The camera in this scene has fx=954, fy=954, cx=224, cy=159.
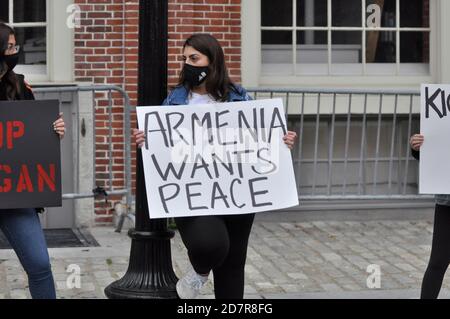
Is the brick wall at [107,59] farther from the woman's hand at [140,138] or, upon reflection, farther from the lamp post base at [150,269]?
the woman's hand at [140,138]

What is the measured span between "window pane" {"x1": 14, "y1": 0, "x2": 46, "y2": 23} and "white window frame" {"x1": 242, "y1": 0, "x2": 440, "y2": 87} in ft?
6.40

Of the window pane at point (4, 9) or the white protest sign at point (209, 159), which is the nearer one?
the white protest sign at point (209, 159)

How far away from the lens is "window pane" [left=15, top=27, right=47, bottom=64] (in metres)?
9.21

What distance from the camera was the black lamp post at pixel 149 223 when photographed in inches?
221

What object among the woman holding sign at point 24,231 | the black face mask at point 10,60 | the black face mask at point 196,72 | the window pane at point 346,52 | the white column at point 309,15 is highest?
the white column at point 309,15

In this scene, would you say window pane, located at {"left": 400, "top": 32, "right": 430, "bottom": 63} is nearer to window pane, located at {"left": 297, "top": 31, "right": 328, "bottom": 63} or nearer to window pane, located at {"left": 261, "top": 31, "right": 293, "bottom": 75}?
window pane, located at {"left": 297, "top": 31, "right": 328, "bottom": 63}

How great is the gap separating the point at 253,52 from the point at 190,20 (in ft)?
2.31

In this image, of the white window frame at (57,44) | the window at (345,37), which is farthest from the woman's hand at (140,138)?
the window at (345,37)

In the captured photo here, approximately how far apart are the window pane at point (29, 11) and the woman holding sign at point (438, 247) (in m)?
4.78

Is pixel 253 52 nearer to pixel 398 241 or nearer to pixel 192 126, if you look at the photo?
pixel 398 241

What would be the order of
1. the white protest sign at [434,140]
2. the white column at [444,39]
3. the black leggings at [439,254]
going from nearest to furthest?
the black leggings at [439,254] → the white protest sign at [434,140] → the white column at [444,39]

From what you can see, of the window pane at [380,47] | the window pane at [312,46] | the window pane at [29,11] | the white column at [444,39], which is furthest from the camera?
the window pane at [380,47]

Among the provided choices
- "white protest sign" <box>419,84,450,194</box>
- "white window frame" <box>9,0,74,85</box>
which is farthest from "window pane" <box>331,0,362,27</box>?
"white protest sign" <box>419,84,450,194</box>

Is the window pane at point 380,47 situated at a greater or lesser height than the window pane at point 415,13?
lesser
